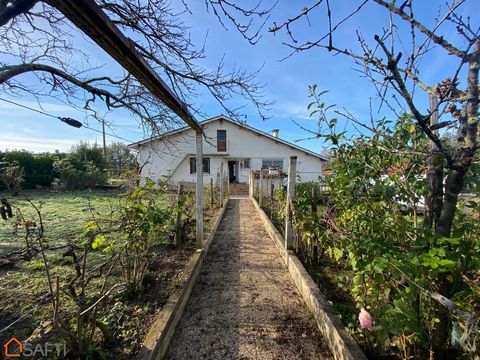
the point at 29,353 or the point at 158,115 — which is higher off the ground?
the point at 158,115

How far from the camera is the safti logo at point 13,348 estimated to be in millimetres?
1745

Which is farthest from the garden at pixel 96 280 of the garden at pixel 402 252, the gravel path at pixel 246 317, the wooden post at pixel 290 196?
the garden at pixel 402 252

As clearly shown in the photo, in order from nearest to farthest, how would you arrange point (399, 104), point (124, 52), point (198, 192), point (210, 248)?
point (399, 104), point (124, 52), point (198, 192), point (210, 248)

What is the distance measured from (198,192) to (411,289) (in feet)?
10.4

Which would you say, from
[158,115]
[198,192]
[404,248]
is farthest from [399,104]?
[158,115]

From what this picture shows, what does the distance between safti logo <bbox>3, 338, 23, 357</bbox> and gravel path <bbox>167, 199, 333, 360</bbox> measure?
1.11 meters

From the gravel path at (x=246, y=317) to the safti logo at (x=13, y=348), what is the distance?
1112 mm

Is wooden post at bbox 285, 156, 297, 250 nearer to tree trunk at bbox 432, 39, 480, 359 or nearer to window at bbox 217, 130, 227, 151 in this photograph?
tree trunk at bbox 432, 39, 480, 359

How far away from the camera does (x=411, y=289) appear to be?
1348mm

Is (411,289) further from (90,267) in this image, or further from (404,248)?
(90,267)

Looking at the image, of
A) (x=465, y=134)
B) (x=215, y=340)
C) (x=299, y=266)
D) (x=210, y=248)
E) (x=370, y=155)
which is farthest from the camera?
(x=210, y=248)

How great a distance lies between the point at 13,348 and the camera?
184 centimetres

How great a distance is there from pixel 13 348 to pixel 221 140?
19.8 m

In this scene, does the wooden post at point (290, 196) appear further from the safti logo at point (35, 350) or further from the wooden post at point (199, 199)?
the safti logo at point (35, 350)
